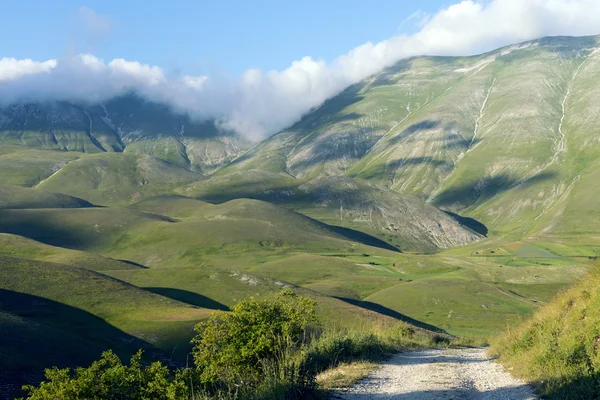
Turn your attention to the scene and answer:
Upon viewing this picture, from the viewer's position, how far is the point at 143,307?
93062mm

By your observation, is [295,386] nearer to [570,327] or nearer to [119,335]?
[570,327]

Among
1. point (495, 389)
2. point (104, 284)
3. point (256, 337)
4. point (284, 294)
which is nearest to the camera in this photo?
point (495, 389)

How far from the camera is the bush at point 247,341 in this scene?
64.1ft

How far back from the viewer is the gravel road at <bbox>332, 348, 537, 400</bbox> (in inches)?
691

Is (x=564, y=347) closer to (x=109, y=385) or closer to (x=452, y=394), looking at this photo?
(x=452, y=394)

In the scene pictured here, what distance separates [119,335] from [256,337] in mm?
63492

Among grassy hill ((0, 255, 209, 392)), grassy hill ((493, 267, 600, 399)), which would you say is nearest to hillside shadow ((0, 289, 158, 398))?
grassy hill ((0, 255, 209, 392))

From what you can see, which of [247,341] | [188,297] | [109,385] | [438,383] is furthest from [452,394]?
[188,297]

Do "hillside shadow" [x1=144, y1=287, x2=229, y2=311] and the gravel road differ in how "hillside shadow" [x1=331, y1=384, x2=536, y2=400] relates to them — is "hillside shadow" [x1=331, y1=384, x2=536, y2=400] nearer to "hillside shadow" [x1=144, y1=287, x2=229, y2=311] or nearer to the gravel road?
the gravel road

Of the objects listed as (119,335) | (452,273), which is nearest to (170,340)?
(119,335)

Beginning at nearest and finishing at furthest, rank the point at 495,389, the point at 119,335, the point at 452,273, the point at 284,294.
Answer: the point at 495,389, the point at 284,294, the point at 119,335, the point at 452,273

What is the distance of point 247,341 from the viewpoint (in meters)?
20.1

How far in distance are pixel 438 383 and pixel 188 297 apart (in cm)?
10251

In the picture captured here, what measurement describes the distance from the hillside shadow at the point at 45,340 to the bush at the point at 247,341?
3300 cm
